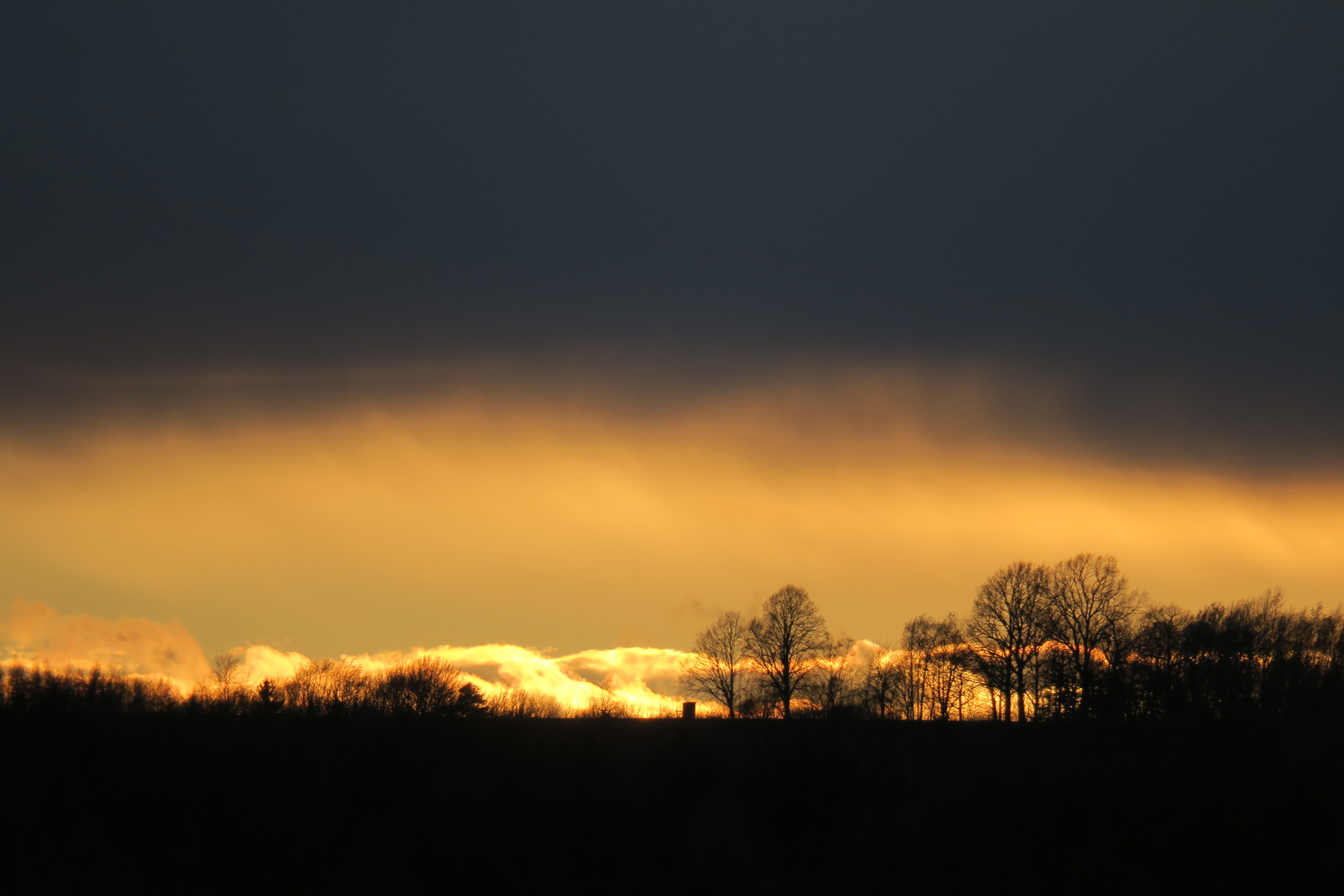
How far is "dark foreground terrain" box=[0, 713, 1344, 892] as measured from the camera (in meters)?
31.5

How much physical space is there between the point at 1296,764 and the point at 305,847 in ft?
131

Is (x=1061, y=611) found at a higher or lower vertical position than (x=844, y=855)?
higher

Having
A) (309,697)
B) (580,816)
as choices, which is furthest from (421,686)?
(580,816)

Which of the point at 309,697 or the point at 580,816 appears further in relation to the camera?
the point at 309,697

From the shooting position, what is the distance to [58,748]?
36.2 meters

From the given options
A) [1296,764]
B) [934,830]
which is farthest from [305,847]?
[1296,764]

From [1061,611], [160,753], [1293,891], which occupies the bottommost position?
[1293,891]

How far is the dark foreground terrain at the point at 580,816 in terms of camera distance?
31.5m

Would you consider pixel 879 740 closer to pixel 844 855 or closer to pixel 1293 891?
pixel 844 855

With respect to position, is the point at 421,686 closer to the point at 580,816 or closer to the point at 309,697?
the point at 309,697

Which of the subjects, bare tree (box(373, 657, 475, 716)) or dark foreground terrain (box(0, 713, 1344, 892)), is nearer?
dark foreground terrain (box(0, 713, 1344, 892))

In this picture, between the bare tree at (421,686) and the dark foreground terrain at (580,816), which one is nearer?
the dark foreground terrain at (580,816)

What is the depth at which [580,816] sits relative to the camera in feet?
108

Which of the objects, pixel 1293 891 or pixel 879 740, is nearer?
pixel 1293 891
